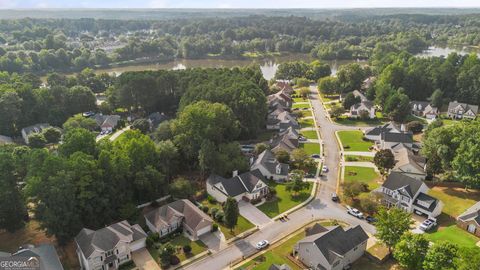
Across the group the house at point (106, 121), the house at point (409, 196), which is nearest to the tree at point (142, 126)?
the house at point (106, 121)

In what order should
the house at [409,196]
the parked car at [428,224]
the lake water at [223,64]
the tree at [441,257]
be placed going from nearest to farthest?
the tree at [441,257], the parked car at [428,224], the house at [409,196], the lake water at [223,64]

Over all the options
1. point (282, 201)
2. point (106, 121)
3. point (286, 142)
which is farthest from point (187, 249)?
A: point (106, 121)

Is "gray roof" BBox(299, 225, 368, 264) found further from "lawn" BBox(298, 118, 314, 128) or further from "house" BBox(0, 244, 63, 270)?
"lawn" BBox(298, 118, 314, 128)

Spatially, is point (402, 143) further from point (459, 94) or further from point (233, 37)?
point (233, 37)

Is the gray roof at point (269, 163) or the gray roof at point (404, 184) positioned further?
the gray roof at point (269, 163)

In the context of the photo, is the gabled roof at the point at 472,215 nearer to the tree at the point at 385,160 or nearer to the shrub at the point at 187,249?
the tree at the point at 385,160

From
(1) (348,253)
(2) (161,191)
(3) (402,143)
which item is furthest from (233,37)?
(1) (348,253)

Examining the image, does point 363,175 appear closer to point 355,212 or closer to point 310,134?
point 355,212
